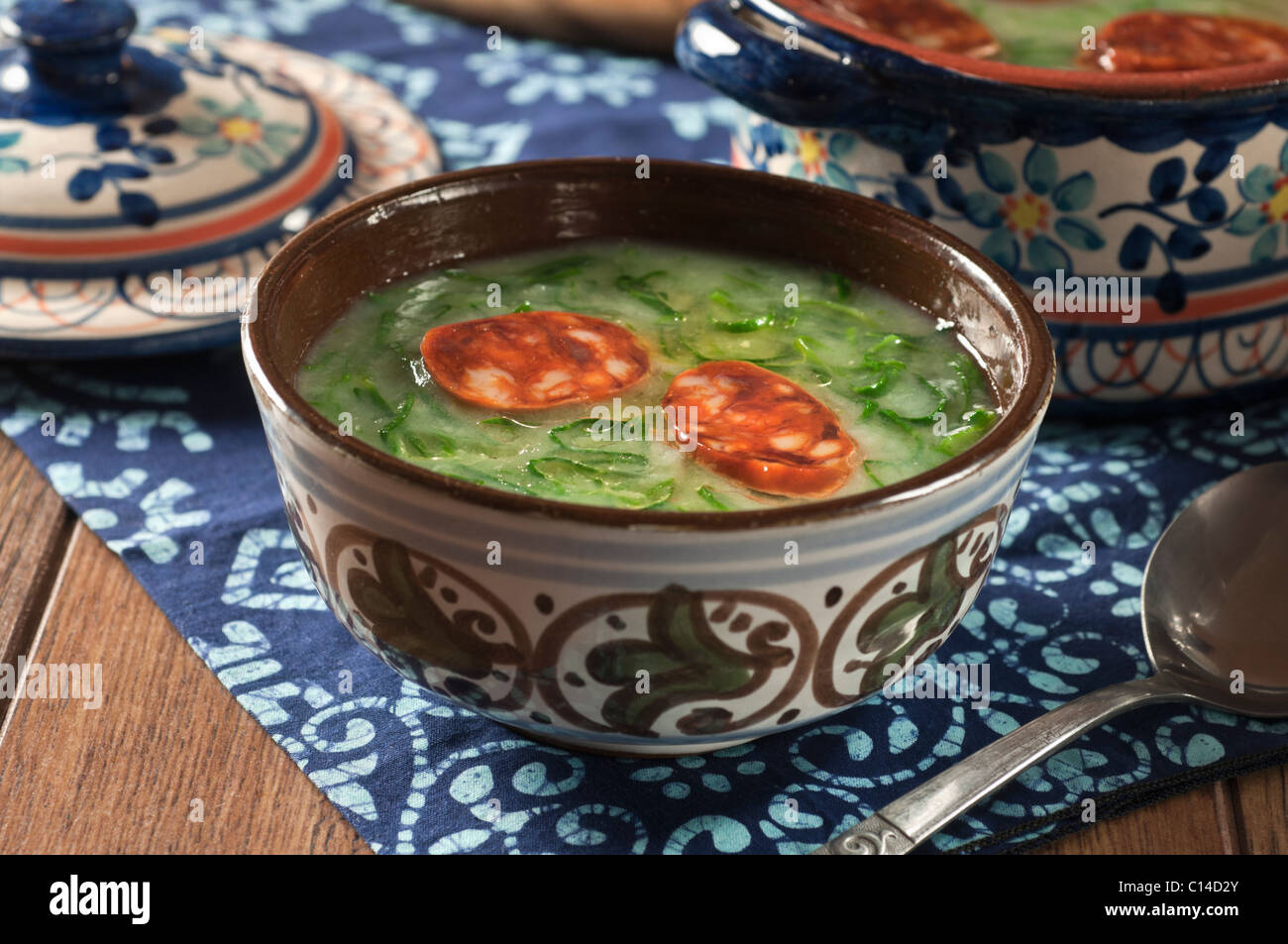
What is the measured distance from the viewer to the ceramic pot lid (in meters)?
1.61

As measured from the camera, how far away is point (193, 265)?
1.68 metres

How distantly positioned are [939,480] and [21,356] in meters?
1.08

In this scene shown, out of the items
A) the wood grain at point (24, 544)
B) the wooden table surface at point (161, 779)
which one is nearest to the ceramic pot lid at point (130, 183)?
the wood grain at point (24, 544)

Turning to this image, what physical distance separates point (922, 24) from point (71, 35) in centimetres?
99

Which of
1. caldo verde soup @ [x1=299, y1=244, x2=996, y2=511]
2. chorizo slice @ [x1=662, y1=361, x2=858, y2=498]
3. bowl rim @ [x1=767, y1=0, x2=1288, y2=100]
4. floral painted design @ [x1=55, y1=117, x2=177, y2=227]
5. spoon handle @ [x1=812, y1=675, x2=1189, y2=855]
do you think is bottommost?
spoon handle @ [x1=812, y1=675, x2=1189, y2=855]

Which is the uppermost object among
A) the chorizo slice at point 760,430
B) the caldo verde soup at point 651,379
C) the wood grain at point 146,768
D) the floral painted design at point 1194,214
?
the floral painted design at point 1194,214

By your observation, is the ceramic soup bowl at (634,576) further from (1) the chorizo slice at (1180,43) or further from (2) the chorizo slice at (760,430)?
(1) the chorizo slice at (1180,43)

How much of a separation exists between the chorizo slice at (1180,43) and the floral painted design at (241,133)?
38.7 inches

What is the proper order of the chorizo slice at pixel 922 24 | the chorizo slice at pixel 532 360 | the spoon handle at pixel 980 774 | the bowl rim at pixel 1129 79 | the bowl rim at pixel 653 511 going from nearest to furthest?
the bowl rim at pixel 653 511
the spoon handle at pixel 980 774
the chorizo slice at pixel 532 360
the bowl rim at pixel 1129 79
the chorizo slice at pixel 922 24

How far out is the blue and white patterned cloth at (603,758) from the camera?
110cm

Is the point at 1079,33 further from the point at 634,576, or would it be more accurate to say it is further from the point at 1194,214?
the point at 634,576

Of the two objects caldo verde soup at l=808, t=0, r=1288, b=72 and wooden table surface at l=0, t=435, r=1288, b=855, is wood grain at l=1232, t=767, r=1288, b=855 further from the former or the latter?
caldo verde soup at l=808, t=0, r=1288, b=72

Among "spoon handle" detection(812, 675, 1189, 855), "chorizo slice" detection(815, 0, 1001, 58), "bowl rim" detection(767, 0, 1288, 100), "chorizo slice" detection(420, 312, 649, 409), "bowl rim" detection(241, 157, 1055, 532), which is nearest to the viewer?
"bowl rim" detection(241, 157, 1055, 532)

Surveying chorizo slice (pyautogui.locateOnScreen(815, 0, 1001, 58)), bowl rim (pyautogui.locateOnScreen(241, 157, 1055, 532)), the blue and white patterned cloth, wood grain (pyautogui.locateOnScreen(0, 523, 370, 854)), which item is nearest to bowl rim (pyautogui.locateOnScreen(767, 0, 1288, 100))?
bowl rim (pyautogui.locateOnScreen(241, 157, 1055, 532))
